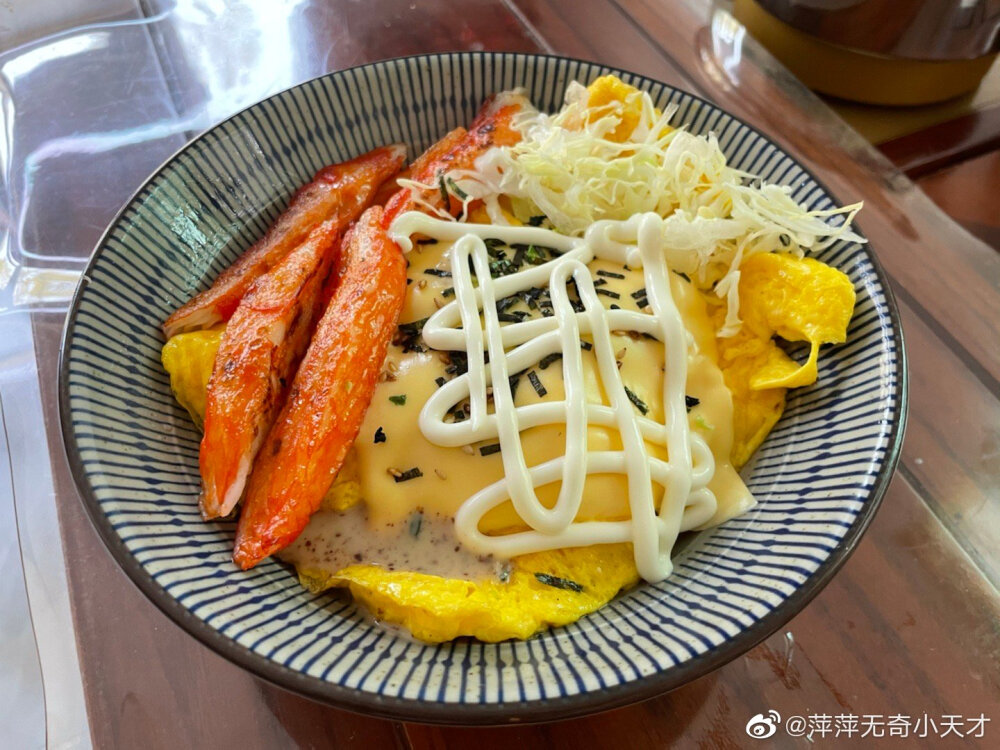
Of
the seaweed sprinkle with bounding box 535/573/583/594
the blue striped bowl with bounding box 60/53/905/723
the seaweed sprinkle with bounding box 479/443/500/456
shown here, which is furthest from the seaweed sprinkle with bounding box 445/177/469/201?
the seaweed sprinkle with bounding box 535/573/583/594

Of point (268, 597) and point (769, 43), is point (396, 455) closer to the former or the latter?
point (268, 597)

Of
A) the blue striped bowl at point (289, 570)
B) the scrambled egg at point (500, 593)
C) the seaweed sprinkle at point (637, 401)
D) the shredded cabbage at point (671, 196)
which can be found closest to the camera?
the blue striped bowl at point (289, 570)

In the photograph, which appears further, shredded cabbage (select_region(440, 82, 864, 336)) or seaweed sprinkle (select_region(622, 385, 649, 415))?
shredded cabbage (select_region(440, 82, 864, 336))

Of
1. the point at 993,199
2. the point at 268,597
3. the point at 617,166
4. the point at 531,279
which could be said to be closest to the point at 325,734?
the point at 268,597

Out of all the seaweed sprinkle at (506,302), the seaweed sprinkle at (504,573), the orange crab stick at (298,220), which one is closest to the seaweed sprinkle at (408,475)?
the seaweed sprinkle at (504,573)

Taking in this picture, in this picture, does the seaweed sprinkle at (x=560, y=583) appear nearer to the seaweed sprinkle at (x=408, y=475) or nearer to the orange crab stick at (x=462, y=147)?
the seaweed sprinkle at (x=408, y=475)

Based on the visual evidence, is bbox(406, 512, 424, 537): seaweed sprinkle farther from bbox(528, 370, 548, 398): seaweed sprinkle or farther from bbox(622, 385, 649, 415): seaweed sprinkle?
bbox(622, 385, 649, 415): seaweed sprinkle
